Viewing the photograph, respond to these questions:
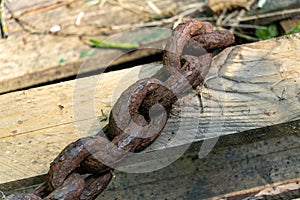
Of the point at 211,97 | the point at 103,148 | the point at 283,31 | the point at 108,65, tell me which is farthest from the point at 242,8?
the point at 103,148

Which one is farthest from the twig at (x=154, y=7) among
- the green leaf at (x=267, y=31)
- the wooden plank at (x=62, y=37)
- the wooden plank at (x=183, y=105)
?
the wooden plank at (x=183, y=105)

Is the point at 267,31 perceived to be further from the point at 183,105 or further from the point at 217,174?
the point at 183,105

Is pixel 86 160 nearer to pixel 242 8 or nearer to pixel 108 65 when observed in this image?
pixel 108 65

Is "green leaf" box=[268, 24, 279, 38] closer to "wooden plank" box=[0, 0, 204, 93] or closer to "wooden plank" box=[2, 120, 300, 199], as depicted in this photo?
"wooden plank" box=[0, 0, 204, 93]

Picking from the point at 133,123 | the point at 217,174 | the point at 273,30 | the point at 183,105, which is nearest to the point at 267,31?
the point at 273,30

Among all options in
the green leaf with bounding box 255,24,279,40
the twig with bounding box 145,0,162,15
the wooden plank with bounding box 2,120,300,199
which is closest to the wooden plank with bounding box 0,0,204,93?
the twig with bounding box 145,0,162,15

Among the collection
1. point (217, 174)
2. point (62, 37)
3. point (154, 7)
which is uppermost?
point (154, 7)

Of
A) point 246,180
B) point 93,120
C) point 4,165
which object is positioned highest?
point 93,120
